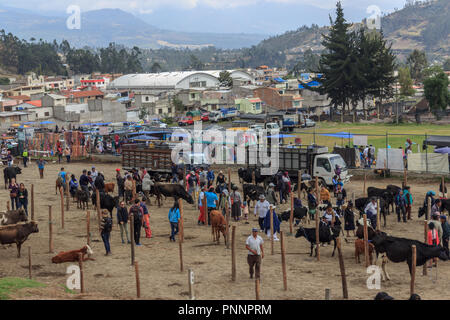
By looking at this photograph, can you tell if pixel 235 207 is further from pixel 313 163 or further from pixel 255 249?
pixel 255 249

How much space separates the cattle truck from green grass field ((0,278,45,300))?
17.5 metres

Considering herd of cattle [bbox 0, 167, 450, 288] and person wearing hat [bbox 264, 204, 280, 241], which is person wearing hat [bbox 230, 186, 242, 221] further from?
person wearing hat [bbox 264, 204, 280, 241]

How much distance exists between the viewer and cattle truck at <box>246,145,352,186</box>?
30.9 metres

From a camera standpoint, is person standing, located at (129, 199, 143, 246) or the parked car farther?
the parked car

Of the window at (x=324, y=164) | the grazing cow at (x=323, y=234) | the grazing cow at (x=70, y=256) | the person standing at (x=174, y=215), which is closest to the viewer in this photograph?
the grazing cow at (x=70, y=256)

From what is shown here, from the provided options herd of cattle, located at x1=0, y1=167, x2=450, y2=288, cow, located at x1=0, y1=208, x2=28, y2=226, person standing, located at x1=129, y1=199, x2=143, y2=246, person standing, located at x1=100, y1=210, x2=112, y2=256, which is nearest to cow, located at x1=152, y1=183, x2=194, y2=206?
herd of cattle, located at x1=0, y1=167, x2=450, y2=288

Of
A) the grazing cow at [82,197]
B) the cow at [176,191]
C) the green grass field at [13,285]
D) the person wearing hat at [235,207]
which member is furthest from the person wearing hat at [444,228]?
the grazing cow at [82,197]

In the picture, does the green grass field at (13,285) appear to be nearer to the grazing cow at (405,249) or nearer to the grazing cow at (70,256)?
the grazing cow at (70,256)

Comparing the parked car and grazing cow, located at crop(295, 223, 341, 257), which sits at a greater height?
the parked car

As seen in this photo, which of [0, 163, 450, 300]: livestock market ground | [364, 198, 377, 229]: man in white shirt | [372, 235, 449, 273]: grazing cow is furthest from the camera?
[364, 198, 377, 229]: man in white shirt

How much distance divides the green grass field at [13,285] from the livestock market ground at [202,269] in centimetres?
58

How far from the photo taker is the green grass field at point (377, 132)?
48.8 meters

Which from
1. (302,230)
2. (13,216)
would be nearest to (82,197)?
(13,216)
